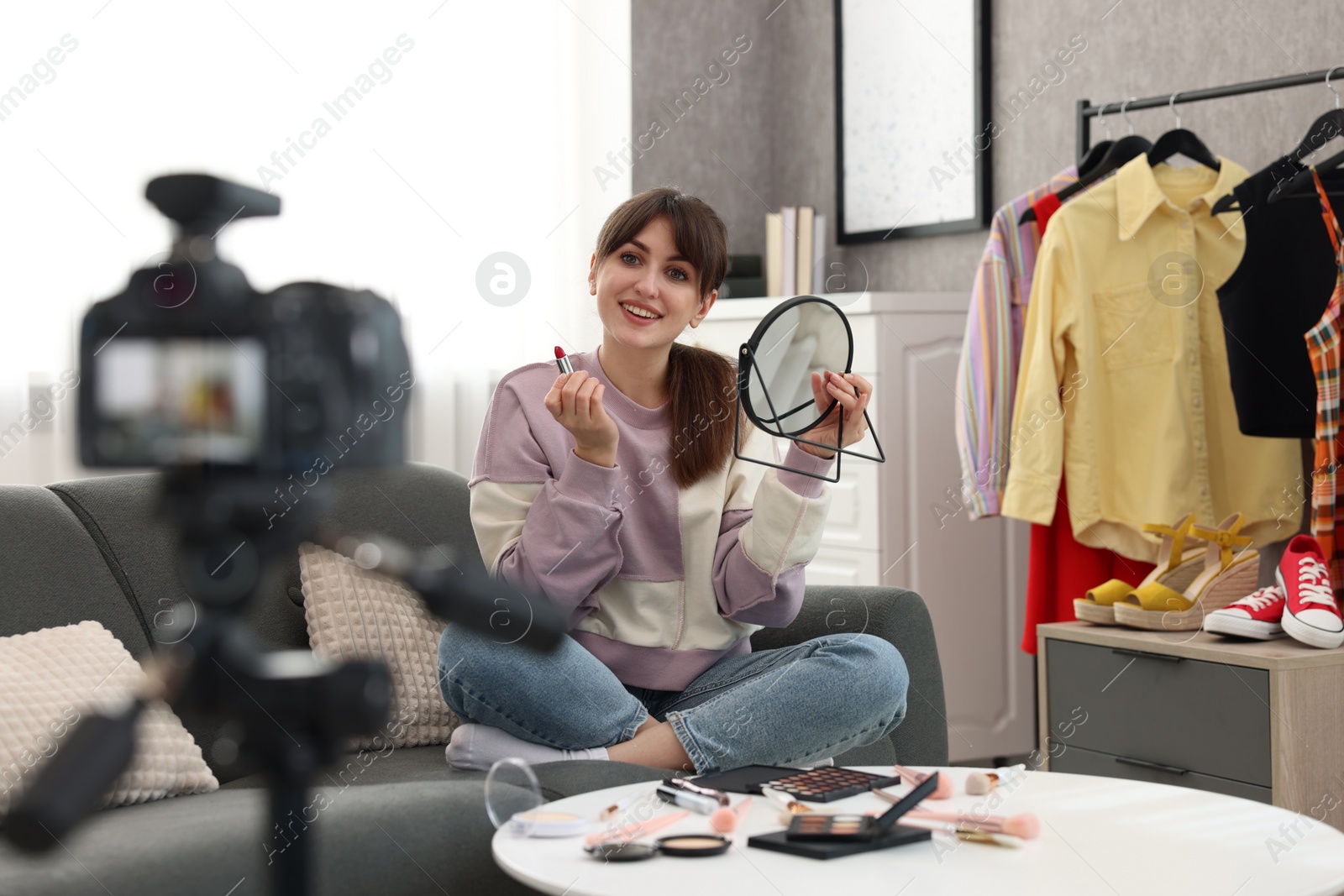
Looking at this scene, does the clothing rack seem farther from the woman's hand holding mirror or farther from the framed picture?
the woman's hand holding mirror

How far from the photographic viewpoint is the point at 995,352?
2.46 metres

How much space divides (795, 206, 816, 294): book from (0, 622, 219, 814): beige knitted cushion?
207 centimetres

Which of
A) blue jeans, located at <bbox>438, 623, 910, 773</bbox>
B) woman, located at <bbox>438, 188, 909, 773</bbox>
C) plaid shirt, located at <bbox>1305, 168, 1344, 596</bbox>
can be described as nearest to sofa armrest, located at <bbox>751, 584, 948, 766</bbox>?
woman, located at <bbox>438, 188, 909, 773</bbox>

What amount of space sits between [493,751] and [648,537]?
0.36 meters

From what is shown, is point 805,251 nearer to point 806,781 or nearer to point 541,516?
point 541,516

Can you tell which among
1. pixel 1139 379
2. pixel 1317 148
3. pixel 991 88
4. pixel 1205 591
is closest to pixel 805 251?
pixel 991 88

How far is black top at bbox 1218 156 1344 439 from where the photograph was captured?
209cm

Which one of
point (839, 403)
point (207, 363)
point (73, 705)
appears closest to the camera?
point (207, 363)

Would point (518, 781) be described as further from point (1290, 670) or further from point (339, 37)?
point (339, 37)

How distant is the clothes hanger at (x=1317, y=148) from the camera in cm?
203

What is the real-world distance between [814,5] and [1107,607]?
6.77 feet

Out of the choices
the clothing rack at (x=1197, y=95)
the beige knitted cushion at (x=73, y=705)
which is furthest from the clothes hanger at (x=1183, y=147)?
the beige knitted cushion at (x=73, y=705)

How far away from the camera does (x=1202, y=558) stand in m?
2.18

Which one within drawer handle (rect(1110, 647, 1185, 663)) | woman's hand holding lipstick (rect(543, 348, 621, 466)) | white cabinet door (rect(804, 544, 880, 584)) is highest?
woman's hand holding lipstick (rect(543, 348, 621, 466))
